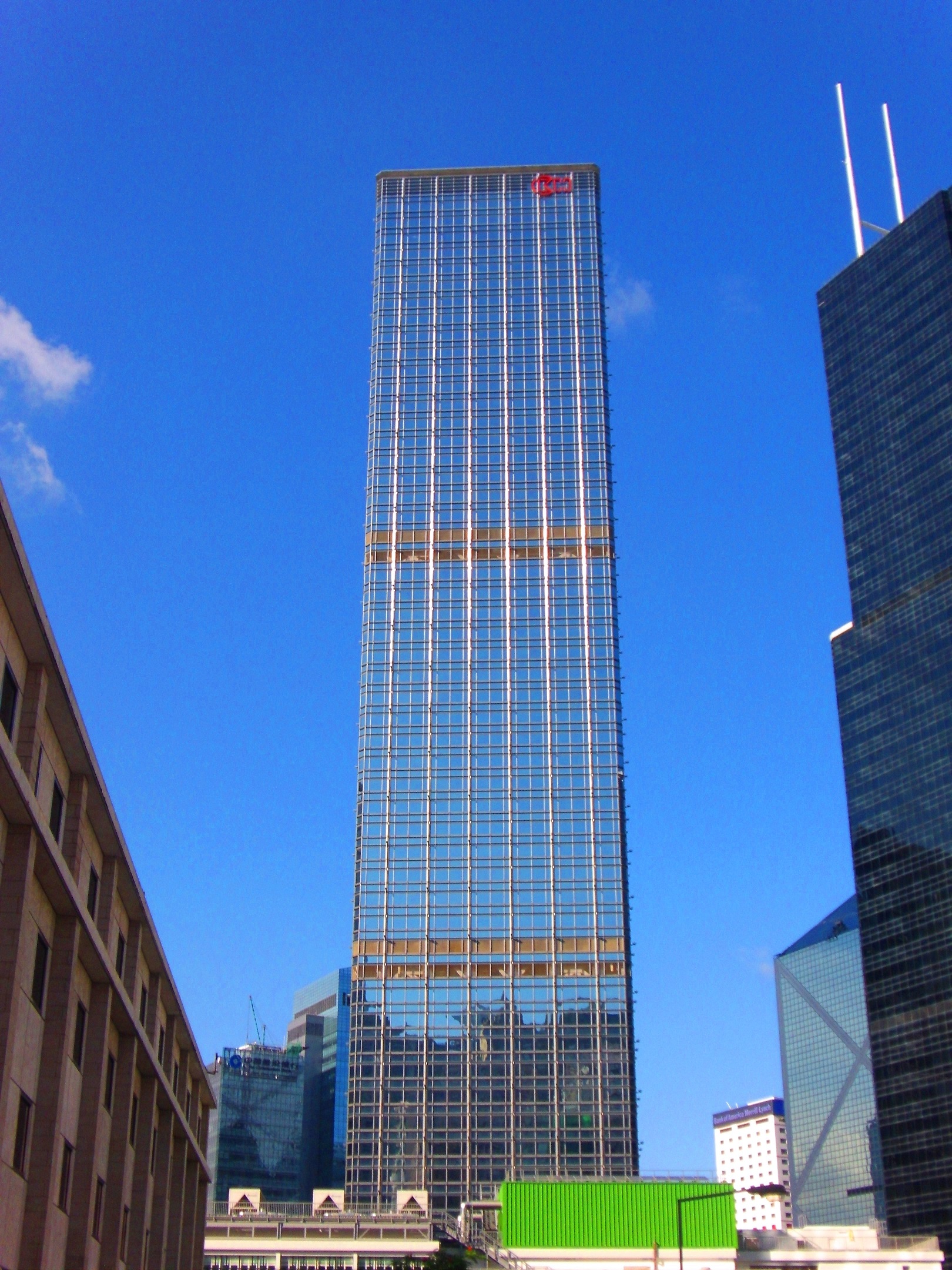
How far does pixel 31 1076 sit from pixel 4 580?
17093 mm

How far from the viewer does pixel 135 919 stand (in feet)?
232

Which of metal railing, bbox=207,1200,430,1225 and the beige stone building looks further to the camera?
metal railing, bbox=207,1200,430,1225

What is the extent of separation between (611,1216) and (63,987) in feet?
292

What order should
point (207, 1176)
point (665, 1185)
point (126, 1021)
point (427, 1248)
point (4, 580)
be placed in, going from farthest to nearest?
point (427, 1248) < point (665, 1185) < point (207, 1176) < point (126, 1021) < point (4, 580)

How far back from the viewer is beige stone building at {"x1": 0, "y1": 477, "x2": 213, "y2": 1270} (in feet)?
155

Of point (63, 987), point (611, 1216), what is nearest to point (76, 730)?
point (63, 987)

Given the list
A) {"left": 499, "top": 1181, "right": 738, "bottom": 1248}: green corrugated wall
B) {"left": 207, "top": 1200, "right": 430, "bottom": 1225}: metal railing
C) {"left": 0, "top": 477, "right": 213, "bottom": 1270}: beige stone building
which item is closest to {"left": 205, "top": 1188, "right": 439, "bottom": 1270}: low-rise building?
{"left": 207, "top": 1200, "right": 430, "bottom": 1225}: metal railing

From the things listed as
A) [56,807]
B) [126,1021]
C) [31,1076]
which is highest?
[56,807]

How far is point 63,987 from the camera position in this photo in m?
53.6

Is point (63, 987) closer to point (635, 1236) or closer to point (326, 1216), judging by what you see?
point (635, 1236)

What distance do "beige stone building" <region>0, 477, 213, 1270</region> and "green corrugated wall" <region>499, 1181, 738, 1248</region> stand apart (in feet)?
197

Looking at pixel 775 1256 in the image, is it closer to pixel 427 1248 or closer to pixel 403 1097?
pixel 427 1248

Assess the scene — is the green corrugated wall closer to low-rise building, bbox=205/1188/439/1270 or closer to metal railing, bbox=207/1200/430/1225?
low-rise building, bbox=205/1188/439/1270

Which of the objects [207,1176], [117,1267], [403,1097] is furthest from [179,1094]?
[403,1097]
